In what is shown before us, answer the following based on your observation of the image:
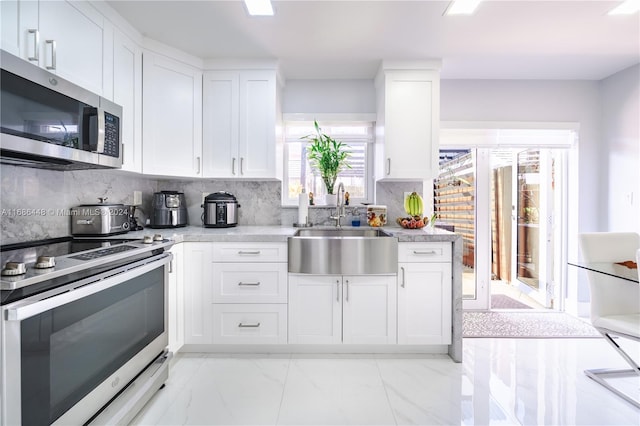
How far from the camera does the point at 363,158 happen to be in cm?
325

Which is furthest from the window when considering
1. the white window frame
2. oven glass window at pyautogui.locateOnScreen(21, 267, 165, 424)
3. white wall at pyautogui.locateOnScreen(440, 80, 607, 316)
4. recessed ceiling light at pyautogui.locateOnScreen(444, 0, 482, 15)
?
oven glass window at pyautogui.locateOnScreen(21, 267, 165, 424)

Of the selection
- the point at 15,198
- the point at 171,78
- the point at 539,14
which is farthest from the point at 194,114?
the point at 539,14

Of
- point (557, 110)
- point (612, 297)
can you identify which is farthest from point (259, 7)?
point (557, 110)

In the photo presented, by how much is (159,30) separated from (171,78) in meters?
0.35

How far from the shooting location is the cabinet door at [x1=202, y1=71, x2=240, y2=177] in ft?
9.04

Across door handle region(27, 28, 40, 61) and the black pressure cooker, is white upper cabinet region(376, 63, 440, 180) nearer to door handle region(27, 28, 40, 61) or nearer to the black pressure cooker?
the black pressure cooker

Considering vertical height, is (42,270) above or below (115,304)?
above

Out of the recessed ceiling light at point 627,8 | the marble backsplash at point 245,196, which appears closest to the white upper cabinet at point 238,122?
the marble backsplash at point 245,196

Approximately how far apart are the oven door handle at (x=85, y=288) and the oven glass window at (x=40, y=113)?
648 mm

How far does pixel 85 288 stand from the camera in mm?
1282

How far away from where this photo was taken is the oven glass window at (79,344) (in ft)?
3.51

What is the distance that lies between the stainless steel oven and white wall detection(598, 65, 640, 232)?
3.99 meters

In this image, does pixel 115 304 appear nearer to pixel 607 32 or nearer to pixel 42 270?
pixel 42 270

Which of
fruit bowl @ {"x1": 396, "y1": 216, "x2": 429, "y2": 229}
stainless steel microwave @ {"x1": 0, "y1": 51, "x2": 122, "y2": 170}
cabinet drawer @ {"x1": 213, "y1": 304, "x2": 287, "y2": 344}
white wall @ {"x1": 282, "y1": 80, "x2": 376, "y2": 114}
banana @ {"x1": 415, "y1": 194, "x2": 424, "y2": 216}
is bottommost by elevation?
cabinet drawer @ {"x1": 213, "y1": 304, "x2": 287, "y2": 344}
